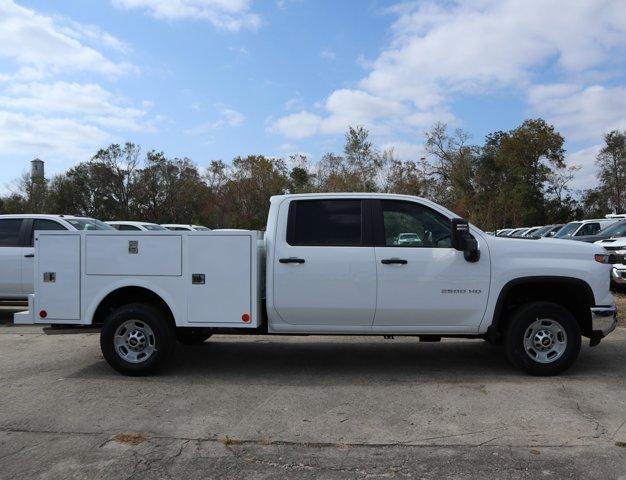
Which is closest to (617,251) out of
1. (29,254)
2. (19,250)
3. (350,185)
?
(29,254)

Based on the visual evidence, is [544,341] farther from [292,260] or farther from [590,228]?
[590,228]

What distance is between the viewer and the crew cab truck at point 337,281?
20.4 ft

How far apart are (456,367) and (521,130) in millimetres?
47641

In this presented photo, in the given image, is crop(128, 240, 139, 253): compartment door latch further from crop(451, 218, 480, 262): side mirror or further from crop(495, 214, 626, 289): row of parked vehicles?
crop(495, 214, 626, 289): row of parked vehicles

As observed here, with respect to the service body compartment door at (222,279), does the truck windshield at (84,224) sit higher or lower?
higher

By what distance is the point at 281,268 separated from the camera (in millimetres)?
6301

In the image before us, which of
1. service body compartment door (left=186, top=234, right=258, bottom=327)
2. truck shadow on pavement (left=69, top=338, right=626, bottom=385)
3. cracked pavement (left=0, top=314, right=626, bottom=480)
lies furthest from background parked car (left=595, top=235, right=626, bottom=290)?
service body compartment door (left=186, top=234, right=258, bottom=327)

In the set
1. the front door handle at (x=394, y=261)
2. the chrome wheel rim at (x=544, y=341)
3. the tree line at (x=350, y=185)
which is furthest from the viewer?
the tree line at (x=350, y=185)

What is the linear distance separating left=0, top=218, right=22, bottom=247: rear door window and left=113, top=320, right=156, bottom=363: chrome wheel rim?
5.09m

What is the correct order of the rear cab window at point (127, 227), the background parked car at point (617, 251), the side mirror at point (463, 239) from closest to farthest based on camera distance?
the side mirror at point (463, 239) < the background parked car at point (617, 251) < the rear cab window at point (127, 227)

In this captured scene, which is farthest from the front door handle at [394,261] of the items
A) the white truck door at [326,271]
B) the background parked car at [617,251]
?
the background parked car at [617,251]

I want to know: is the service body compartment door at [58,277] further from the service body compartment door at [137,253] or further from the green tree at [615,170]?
the green tree at [615,170]

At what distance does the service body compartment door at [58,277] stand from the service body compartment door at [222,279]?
52.8 inches

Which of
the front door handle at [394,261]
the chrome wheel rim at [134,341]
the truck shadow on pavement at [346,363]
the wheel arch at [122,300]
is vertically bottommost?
the truck shadow on pavement at [346,363]
